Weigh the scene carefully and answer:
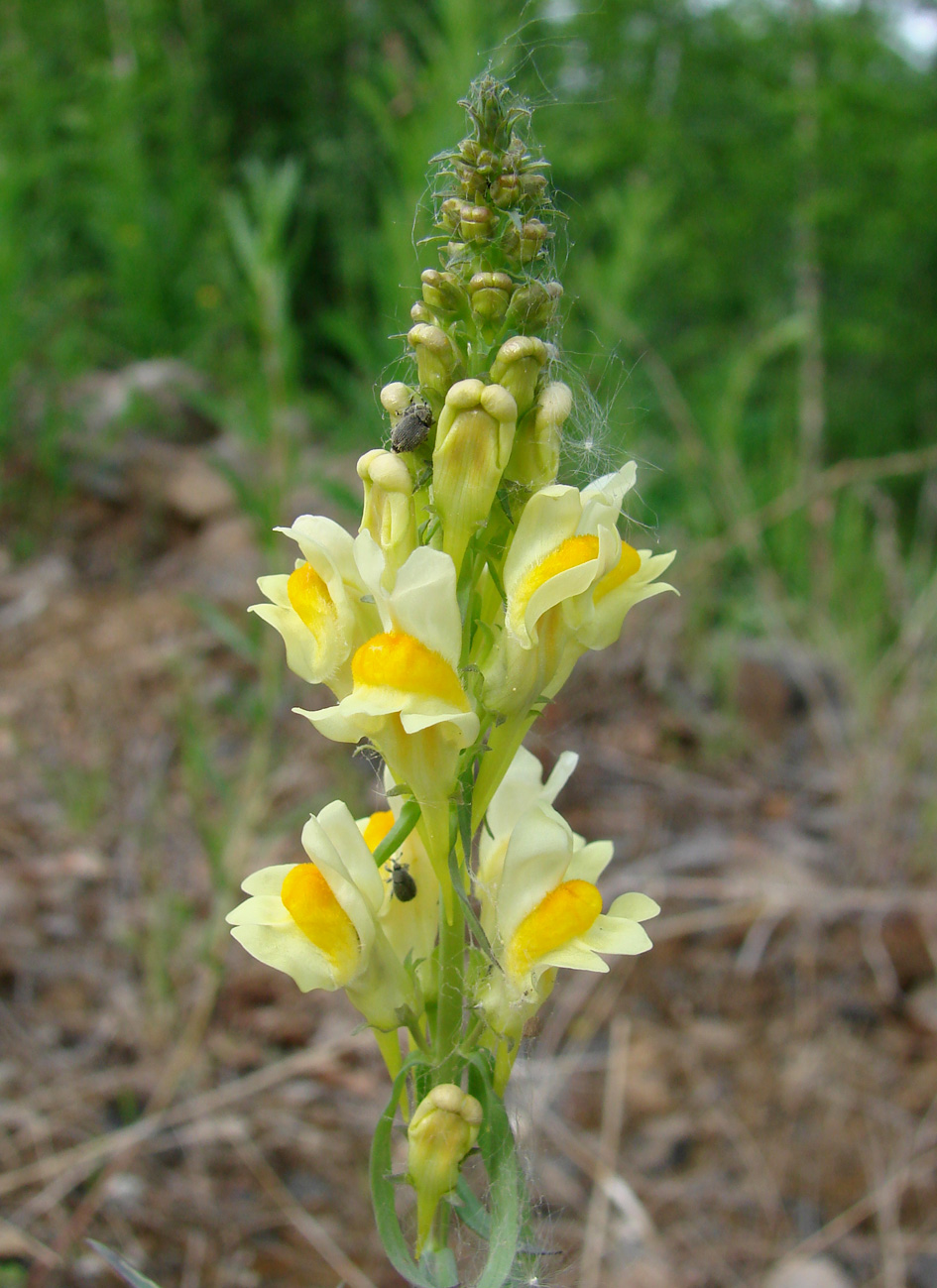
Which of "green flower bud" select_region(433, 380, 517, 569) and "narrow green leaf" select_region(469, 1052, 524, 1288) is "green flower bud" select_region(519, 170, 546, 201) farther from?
"narrow green leaf" select_region(469, 1052, 524, 1288)

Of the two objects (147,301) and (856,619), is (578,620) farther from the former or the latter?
(147,301)

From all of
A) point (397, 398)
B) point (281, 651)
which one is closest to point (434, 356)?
point (397, 398)

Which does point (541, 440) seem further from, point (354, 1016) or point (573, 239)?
point (573, 239)

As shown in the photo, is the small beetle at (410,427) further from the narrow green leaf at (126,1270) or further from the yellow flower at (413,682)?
the narrow green leaf at (126,1270)

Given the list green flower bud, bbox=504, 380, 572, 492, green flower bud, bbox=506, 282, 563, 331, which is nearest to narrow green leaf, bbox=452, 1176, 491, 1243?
green flower bud, bbox=504, 380, 572, 492

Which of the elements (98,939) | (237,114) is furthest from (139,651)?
(237,114)

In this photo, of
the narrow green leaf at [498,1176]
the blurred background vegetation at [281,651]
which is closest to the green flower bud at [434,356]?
the blurred background vegetation at [281,651]
